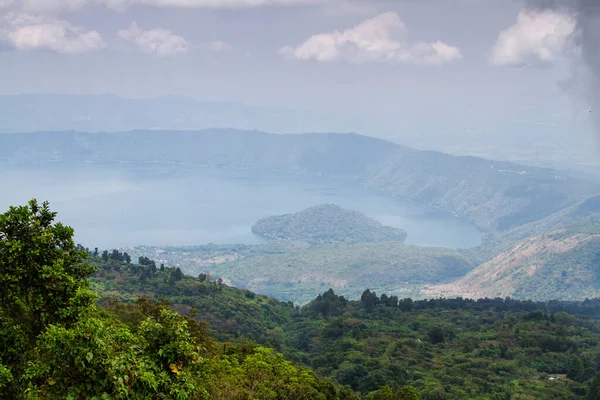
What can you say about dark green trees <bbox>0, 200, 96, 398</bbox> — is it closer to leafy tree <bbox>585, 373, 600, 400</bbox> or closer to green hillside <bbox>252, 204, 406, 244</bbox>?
leafy tree <bbox>585, 373, 600, 400</bbox>

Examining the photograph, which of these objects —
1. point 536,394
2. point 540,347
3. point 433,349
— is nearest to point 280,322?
point 433,349

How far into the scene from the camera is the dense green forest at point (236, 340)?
364 inches

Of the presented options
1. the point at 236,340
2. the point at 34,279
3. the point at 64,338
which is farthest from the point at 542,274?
the point at 64,338

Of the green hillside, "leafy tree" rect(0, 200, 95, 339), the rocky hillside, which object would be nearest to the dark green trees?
"leafy tree" rect(0, 200, 95, 339)

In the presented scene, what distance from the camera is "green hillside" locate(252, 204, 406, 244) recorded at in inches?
7318

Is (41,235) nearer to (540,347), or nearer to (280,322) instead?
(540,347)

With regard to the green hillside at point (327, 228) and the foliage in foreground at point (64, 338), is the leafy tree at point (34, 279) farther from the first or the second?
the green hillside at point (327, 228)

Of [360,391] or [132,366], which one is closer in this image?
[132,366]

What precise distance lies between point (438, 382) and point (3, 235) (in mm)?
29507

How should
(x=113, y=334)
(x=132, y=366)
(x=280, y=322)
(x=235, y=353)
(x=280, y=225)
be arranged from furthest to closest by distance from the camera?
(x=280, y=225), (x=280, y=322), (x=235, y=353), (x=113, y=334), (x=132, y=366)

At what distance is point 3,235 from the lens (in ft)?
33.0

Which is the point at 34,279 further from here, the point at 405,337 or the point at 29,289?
the point at 405,337

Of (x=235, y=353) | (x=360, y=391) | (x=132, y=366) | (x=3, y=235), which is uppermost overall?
(x=3, y=235)

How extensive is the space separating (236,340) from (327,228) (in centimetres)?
15027
